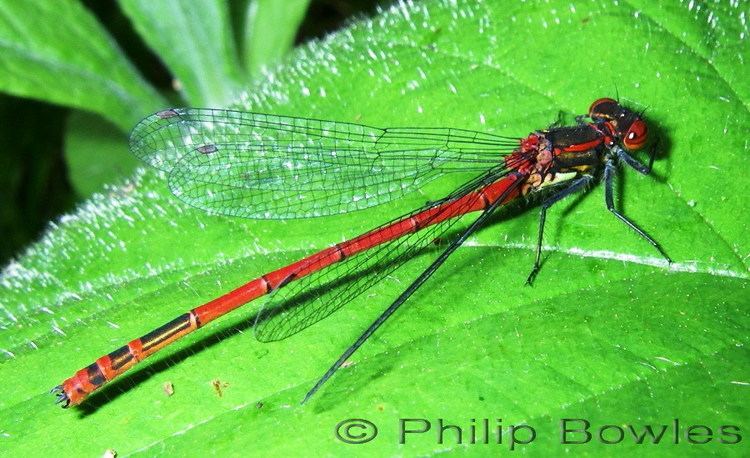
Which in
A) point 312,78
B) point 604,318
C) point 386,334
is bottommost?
point 604,318

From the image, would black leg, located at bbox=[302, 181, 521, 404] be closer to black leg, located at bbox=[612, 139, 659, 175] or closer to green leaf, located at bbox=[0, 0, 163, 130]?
black leg, located at bbox=[612, 139, 659, 175]

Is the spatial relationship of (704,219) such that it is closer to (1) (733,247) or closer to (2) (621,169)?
(1) (733,247)

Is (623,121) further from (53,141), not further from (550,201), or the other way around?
(53,141)

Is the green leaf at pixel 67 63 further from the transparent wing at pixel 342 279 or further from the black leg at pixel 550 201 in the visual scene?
the black leg at pixel 550 201

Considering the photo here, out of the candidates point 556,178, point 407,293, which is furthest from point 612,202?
point 407,293

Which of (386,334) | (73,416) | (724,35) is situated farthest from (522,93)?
(73,416)

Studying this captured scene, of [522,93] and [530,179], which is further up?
[522,93]
